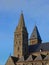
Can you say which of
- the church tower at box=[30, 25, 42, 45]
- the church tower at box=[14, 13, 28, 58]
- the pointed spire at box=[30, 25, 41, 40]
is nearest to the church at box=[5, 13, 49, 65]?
the church tower at box=[14, 13, 28, 58]

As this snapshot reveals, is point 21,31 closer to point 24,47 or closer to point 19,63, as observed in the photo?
point 24,47

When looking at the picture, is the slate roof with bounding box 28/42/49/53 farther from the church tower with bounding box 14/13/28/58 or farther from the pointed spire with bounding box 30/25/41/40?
the pointed spire with bounding box 30/25/41/40

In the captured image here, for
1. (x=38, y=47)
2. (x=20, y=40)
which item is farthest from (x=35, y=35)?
(x=20, y=40)

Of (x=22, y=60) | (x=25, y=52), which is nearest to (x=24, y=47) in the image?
(x=25, y=52)

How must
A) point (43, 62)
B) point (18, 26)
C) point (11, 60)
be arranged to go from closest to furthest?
point (43, 62) < point (11, 60) < point (18, 26)

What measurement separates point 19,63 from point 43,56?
10223mm

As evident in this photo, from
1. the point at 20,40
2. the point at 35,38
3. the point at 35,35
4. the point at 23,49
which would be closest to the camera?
the point at 23,49

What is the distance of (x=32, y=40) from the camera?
153500mm

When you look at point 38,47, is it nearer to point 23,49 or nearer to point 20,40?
point 23,49

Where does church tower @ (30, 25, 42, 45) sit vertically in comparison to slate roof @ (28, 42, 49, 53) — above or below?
above

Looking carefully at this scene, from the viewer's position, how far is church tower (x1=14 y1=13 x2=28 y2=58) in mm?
138000

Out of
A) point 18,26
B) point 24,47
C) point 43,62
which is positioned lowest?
point 43,62

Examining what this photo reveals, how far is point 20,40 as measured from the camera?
13862cm

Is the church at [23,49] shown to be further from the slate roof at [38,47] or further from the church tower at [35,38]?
the church tower at [35,38]
